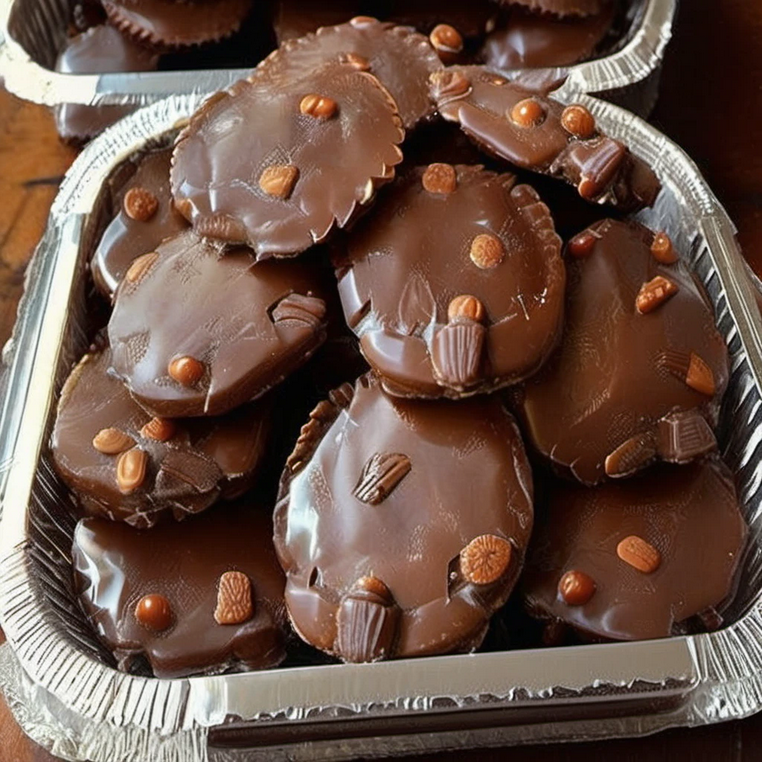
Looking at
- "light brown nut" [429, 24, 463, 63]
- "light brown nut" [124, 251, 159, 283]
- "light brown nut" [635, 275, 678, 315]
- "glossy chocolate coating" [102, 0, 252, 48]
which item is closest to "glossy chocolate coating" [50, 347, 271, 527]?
"light brown nut" [124, 251, 159, 283]

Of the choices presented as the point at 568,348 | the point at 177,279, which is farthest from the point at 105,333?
the point at 568,348

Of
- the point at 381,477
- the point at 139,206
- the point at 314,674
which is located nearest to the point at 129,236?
the point at 139,206

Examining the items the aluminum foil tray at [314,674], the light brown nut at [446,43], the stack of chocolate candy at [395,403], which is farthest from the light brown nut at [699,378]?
the light brown nut at [446,43]

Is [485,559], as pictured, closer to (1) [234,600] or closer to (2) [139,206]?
(1) [234,600]

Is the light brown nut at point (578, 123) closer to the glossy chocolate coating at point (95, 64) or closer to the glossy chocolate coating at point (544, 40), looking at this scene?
the glossy chocolate coating at point (544, 40)

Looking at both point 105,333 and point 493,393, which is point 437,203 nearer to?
point 493,393

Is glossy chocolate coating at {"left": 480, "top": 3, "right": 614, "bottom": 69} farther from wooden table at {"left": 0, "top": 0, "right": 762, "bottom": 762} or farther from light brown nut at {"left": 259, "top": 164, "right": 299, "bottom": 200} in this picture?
light brown nut at {"left": 259, "top": 164, "right": 299, "bottom": 200}
